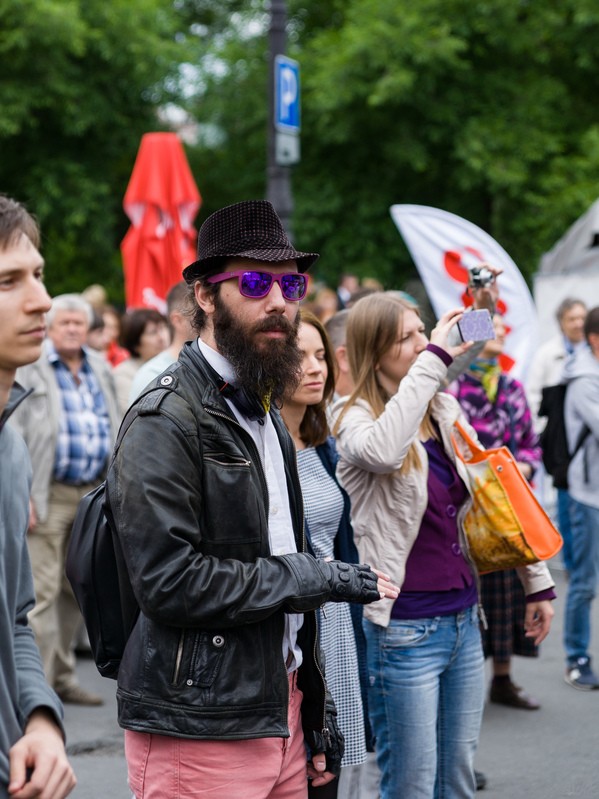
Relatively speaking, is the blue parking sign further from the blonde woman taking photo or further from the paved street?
the blonde woman taking photo

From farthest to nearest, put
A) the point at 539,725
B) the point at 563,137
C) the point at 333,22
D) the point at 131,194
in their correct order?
the point at 333,22 < the point at 563,137 < the point at 131,194 < the point at 539,725

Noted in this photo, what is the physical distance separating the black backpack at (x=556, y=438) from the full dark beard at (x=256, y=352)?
4240 mm

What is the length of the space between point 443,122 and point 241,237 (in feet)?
54.6

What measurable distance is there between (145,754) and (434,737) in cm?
127

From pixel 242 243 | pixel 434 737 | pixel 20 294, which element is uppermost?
pixel 242 243

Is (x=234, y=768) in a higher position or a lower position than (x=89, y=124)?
lower

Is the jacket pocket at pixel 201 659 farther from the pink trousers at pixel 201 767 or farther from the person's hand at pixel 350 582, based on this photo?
the person's hand at pixel 350 582

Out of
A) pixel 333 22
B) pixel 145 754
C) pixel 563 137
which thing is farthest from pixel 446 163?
pixel 145 754

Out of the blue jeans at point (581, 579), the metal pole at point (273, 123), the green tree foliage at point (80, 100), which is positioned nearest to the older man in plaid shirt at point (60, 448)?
the blue jeans at point (581, 579)

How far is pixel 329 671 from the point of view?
3.49 m

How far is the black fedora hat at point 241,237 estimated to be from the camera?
257 centimetres

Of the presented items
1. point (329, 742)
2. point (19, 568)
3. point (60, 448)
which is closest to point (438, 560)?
point (329, 742)

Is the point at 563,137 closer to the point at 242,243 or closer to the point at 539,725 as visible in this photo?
the point at 539,725

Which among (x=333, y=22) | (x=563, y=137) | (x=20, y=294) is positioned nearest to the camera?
(x=20, y=294)
